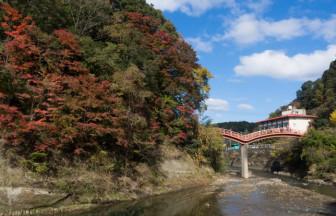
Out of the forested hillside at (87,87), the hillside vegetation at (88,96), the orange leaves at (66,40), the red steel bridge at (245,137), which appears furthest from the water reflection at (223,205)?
the red steel bridge at (245,137)

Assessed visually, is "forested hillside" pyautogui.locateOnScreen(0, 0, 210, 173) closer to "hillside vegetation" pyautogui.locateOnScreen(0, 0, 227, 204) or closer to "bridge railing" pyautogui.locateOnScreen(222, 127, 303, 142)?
"hillside vegetation" pyautogui.locateOnScreen(0, 0, 227, 204)

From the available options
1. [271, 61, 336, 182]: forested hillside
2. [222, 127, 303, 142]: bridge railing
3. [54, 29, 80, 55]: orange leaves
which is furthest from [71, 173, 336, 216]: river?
[222, 127, 303, 142]: bridge railing

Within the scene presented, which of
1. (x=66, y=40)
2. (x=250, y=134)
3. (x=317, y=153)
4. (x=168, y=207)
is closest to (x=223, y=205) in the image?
(x=168, y=207)

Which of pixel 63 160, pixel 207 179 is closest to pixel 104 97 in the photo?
pixel 63 160

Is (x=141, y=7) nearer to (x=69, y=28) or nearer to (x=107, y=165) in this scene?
(x=69, y=28)

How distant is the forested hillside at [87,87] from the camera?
18.0 m

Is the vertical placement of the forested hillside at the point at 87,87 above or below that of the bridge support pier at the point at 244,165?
above

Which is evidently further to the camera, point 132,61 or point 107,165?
point 132,61

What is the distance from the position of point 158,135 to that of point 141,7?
17.7 meters

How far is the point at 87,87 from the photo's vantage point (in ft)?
A: 65.5

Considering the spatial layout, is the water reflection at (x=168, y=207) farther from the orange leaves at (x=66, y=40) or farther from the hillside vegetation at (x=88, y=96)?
the orange leaves at (x=66, y=40)

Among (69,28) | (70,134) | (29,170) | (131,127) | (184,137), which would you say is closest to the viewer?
(29,170)

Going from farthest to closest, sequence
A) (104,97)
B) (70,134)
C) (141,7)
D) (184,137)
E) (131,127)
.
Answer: (141,7) < (184,137) < (131,127) < (104,97) < (70,134)

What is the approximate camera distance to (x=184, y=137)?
30422 mm
